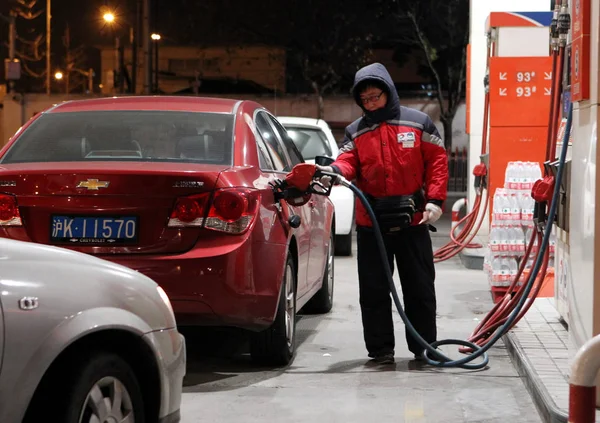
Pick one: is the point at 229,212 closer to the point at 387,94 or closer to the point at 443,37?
the point at 387,94

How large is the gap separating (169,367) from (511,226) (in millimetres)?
5928

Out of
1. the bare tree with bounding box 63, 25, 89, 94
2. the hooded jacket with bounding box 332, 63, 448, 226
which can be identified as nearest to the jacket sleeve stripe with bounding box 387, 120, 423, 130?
the hooded jacket with bounding box 332, 63, 448, 226

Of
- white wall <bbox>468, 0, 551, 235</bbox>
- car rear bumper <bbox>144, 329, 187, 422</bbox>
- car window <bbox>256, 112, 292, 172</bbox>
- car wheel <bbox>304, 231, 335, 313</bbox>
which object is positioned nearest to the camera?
car rear bumper <bbox>144, 329, 187, 422</bbox>

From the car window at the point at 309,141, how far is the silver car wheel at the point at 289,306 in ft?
20.5

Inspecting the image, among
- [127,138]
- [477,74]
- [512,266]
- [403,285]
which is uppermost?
[477,74]

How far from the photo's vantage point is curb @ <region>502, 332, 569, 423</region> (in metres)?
5.14

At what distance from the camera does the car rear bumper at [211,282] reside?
19.6 feet

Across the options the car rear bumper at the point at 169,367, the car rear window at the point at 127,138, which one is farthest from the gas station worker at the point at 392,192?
the car rear bumper at the point at 169,367

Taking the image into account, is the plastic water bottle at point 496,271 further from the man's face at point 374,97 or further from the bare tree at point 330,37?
the bare tree at point 330,37

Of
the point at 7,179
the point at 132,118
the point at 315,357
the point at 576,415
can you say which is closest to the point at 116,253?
the point at 7,179

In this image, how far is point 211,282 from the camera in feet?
19.6

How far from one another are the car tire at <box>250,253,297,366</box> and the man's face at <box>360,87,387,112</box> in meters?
1.09

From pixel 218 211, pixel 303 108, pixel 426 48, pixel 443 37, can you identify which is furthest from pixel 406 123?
pixel 303 108

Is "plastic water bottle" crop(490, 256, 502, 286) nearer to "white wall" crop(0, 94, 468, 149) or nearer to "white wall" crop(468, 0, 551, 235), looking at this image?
"white wall" crop(468, 0, 551, 235)
